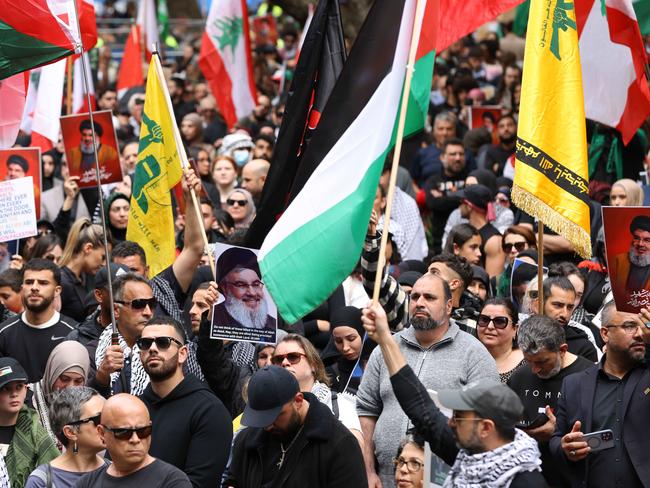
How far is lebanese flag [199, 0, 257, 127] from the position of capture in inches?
649

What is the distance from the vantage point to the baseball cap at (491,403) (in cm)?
554

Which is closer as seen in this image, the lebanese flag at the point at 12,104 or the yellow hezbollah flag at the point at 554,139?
the yellow hezbollah flag at the point at 554,139

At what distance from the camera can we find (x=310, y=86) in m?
8.76

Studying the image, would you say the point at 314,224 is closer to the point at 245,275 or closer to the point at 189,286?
the point at 245,275

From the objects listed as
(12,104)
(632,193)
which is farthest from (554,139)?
(12,104)

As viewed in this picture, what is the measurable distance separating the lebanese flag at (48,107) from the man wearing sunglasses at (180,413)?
6787mm

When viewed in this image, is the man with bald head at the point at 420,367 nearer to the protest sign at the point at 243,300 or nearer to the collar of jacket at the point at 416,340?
the collar of jacket at the point at 416,340

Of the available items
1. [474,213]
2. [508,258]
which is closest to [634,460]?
[508,258]

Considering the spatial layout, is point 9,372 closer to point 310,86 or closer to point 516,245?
point 310,86

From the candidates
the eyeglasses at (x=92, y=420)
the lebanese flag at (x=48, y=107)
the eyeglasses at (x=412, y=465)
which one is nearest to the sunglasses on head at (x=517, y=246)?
the eyeglasses at (x=412, y=465)

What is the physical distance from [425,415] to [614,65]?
14.5 ft

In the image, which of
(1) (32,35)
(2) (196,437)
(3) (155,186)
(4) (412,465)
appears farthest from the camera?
(3) (155,186)

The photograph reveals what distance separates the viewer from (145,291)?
9.04 metres

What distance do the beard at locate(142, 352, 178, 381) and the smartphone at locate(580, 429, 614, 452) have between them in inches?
88.6
